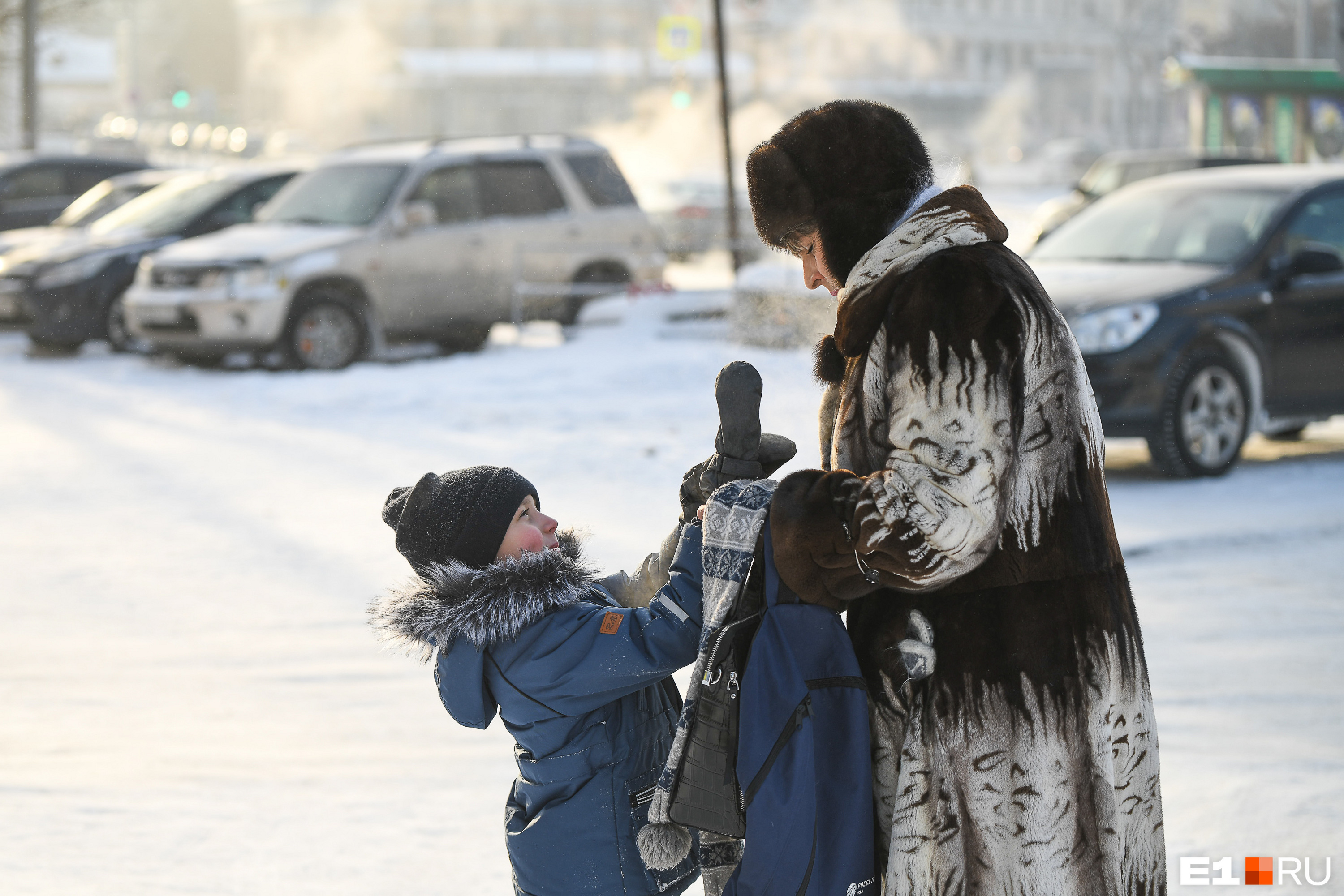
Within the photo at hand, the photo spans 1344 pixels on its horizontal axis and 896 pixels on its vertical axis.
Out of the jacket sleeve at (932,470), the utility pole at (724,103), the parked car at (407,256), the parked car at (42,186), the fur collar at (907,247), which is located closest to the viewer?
the jacket sleeve at (932,470)

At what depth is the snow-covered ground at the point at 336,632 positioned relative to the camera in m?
3.58

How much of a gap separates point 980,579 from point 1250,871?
1.86 meters

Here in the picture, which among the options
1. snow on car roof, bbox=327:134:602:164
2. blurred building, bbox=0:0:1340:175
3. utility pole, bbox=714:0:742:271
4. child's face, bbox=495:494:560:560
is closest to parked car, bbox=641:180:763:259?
utility pole, bbox=714:0:742:271

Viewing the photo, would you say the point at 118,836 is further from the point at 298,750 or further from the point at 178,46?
the point at 178,46

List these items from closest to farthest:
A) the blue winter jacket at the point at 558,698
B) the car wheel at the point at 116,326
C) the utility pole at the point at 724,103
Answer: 1. the blue winter jacket at the point at 558,698
2. the car wheel at the point at 116,326
3. the utility pole at the point at 724,103

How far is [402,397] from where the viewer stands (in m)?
10.7

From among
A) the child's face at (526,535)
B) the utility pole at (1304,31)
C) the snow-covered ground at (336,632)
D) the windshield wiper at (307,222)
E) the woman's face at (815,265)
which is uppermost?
the utility pole at (1304,31)

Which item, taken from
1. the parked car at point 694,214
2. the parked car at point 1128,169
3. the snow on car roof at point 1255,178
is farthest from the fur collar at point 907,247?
the parked car at point 1128,169

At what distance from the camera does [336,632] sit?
5344 mm

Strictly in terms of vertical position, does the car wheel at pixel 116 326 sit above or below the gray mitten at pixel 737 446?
above

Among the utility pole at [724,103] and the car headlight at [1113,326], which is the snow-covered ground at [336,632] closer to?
the car headlight at [1113,326]

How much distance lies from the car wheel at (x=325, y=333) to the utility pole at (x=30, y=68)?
1498 centimetres

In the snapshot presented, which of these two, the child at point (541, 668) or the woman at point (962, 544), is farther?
the child at point (541, 668)

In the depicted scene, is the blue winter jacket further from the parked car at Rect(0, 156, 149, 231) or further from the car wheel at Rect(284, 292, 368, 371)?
the parked car at Rect(0, 156, 149, 231)
